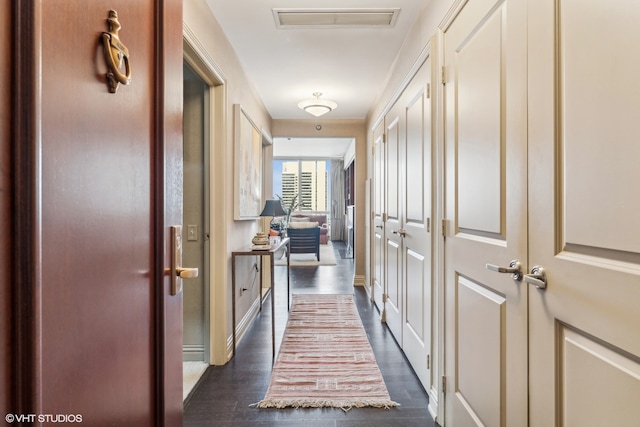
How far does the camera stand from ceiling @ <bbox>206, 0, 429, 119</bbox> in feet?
6.92

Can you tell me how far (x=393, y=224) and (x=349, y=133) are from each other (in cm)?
227

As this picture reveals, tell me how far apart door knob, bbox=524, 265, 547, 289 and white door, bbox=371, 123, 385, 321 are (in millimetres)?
2443

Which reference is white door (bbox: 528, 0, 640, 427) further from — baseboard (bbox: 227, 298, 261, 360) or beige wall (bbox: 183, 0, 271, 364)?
baseboard (bbox: 227, 298, 261, 360)

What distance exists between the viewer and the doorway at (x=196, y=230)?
2.46m

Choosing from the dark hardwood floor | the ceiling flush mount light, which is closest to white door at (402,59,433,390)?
the dark hardwood floor

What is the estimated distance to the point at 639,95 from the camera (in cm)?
70

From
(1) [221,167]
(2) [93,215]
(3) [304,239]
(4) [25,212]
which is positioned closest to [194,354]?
(1) [221,167]

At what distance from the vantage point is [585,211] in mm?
843

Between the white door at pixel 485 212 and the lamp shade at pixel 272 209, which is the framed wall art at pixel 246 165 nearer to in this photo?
the lamp shade at pixel 272 209

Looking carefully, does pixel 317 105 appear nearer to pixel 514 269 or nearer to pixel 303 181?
pixel 514 269

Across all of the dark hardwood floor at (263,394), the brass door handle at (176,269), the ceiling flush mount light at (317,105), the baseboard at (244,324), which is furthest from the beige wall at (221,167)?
the brass door handle at (176,269)

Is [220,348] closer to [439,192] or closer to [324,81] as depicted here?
[439,192]

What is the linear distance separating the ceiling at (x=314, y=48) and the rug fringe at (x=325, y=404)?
246 cm

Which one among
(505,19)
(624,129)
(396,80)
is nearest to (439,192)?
(505,19)
